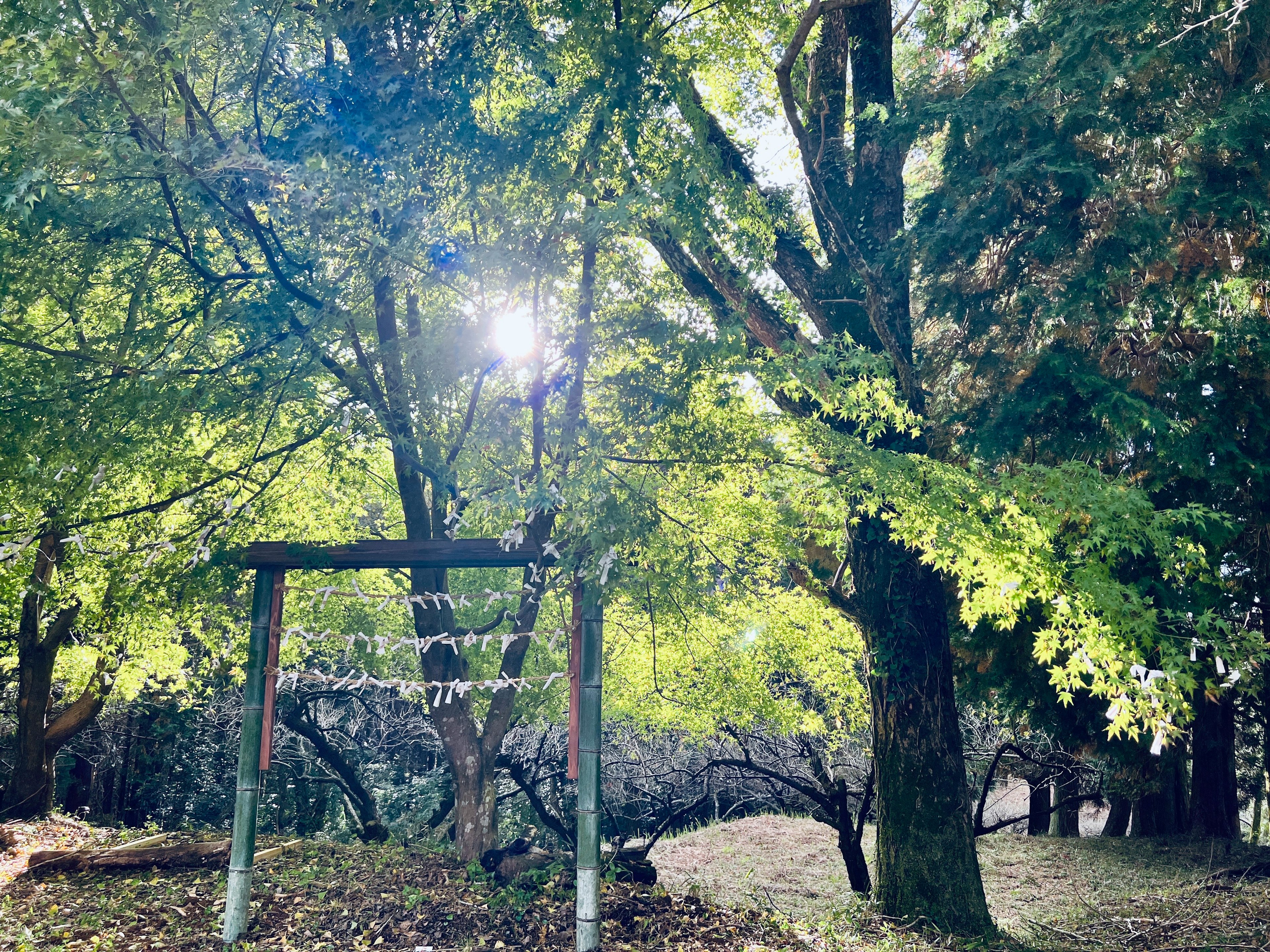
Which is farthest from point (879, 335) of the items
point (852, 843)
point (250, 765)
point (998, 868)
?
point (998, 868)

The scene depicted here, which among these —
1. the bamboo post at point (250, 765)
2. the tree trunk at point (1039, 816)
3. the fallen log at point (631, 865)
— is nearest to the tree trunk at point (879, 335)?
the fallen log at point (631, 865)

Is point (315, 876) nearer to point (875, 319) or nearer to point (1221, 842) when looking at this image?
point (875, 319)

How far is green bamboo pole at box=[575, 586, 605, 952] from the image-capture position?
19.9 feet

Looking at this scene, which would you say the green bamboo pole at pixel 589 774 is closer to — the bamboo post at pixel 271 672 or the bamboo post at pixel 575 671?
the bamboo post at pixel 575 671

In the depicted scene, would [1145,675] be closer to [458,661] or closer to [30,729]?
[458,661]

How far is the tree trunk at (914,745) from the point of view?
24.1 feet

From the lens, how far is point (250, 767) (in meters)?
6.59

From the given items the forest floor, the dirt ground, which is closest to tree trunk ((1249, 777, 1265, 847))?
the dirt ground

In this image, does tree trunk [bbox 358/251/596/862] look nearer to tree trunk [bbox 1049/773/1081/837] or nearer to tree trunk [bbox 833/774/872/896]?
tree trunk [bbox 833/774/872/896]

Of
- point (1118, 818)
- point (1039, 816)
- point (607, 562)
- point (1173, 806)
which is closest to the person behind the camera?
point (607, 562)

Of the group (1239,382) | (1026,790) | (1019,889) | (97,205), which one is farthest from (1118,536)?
(1026,790)

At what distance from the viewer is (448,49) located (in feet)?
21.1

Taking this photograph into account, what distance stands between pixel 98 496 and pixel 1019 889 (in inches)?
417

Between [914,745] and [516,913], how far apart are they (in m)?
3.66
